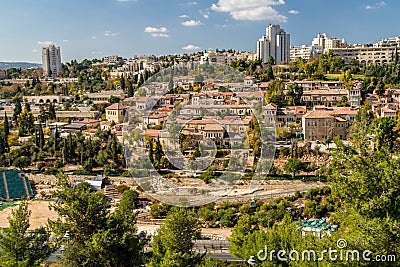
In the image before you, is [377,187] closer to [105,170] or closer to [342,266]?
[342,266]

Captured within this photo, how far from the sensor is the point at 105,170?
14516 millimetres

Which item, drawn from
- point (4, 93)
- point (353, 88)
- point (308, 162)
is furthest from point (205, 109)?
point (4, 93)

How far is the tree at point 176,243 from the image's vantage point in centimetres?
522

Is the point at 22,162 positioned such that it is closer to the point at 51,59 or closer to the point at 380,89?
the point at 380,89

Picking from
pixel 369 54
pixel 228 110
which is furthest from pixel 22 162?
pixel 369 54

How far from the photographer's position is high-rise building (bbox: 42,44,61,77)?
1950 inches

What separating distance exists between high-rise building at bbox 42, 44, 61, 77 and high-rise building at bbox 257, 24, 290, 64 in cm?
2675

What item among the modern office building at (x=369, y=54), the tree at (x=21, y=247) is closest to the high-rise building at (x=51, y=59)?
the modern office building at (x=369, y=54)

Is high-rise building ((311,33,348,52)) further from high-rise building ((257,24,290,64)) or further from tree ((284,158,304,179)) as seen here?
tree ((284,158,304,179))

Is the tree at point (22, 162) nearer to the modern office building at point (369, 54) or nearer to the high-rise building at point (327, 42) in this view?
the modern office building at point (369, 54)

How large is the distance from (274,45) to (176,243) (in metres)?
32.2

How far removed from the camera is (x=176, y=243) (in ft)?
17.9

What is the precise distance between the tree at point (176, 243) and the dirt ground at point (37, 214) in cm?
627

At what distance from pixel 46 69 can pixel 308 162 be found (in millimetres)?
42522
